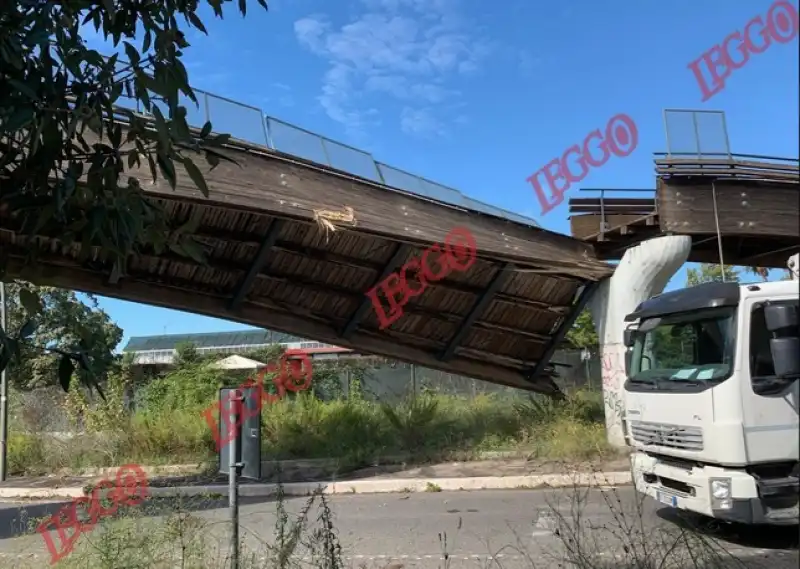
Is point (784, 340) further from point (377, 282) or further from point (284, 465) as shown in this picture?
point (284, 465)

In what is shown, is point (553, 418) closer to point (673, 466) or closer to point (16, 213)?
point (673, 466)

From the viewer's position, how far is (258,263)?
34.2ft

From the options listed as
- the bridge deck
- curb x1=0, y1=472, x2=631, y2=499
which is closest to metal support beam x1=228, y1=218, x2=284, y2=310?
the bridge deck

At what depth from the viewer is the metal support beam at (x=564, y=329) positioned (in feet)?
40.2

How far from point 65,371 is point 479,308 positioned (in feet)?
32.6

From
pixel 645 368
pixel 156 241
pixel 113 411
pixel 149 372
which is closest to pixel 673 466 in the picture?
pixel 645 368

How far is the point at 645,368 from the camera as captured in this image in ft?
24.4

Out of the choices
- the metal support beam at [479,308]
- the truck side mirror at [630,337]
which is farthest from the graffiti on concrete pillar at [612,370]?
the truck side mirror at [630,337]

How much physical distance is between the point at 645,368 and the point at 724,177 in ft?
16.1

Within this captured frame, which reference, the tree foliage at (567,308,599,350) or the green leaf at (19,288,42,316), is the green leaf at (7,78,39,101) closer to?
the green leaf at (19,288,42,316)

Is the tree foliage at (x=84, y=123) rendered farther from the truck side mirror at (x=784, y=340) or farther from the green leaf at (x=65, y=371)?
the truck side mirror at (x=784, y=340)

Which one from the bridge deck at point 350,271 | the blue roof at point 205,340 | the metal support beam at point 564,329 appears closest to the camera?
the bridge deck at point 350,271

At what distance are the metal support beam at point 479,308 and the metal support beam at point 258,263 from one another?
394cm

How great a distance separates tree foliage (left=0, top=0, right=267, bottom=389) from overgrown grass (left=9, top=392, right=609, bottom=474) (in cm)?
1083
